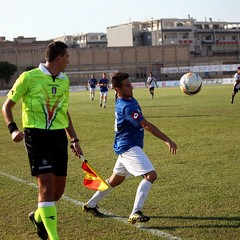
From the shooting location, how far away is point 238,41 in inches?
5030

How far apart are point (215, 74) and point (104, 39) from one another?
70.8m

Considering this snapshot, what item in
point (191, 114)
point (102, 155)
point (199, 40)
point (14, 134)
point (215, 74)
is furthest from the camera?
point (199, 40)

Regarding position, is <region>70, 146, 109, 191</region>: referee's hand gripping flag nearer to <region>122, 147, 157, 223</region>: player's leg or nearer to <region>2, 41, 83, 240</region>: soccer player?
<region>122, 147, 157, 223</region>: player's leg

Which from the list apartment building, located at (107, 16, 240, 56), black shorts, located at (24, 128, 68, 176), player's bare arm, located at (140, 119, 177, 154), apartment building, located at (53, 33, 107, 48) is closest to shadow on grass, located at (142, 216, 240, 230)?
player's bare arm, located at (140, 119, 177, 154)

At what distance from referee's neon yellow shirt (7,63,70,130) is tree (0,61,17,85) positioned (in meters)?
82.5

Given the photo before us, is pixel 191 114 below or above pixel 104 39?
below

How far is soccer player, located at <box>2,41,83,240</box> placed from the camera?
5434 mm

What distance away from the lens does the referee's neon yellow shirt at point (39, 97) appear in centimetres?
549

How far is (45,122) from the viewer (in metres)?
5.54

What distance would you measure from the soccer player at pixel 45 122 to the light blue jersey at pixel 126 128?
43.3 inches

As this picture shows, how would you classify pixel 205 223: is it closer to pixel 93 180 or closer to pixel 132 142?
pixel 132 142

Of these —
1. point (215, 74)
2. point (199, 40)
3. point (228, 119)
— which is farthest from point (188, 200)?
point (199, 40)

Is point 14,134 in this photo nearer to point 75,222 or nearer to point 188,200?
point 75,222

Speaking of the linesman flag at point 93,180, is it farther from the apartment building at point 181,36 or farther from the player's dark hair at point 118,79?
the apartment building at point 181,36
